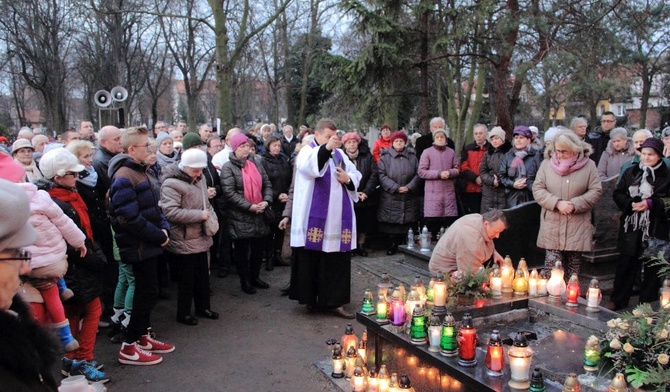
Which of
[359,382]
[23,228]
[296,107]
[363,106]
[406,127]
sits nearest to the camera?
[23,228]

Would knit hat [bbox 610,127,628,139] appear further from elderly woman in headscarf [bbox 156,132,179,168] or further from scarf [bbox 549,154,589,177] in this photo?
elderly woman in headscarf [bbox 156,132,179,168]

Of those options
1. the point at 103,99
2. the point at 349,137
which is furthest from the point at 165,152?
the point at 103,99

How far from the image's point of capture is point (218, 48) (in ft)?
50.8

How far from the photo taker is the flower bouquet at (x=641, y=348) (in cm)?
305

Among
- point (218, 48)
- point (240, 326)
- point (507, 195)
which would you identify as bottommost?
point (240, 326)

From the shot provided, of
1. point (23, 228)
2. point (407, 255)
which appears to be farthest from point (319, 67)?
point (23, 228)

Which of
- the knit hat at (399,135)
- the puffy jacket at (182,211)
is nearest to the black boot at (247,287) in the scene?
the puffy jacket at (182,211)

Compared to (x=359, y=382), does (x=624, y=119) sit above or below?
above

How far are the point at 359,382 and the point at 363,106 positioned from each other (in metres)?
8.43

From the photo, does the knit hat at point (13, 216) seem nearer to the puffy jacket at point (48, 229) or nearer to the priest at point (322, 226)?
the puffy jacket at point (48, 229)

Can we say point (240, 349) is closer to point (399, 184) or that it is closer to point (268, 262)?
point (268, 262)

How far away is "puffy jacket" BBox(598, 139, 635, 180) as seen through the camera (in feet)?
24.8

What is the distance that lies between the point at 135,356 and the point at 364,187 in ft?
15.8

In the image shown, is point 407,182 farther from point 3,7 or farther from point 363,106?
point 3,7
